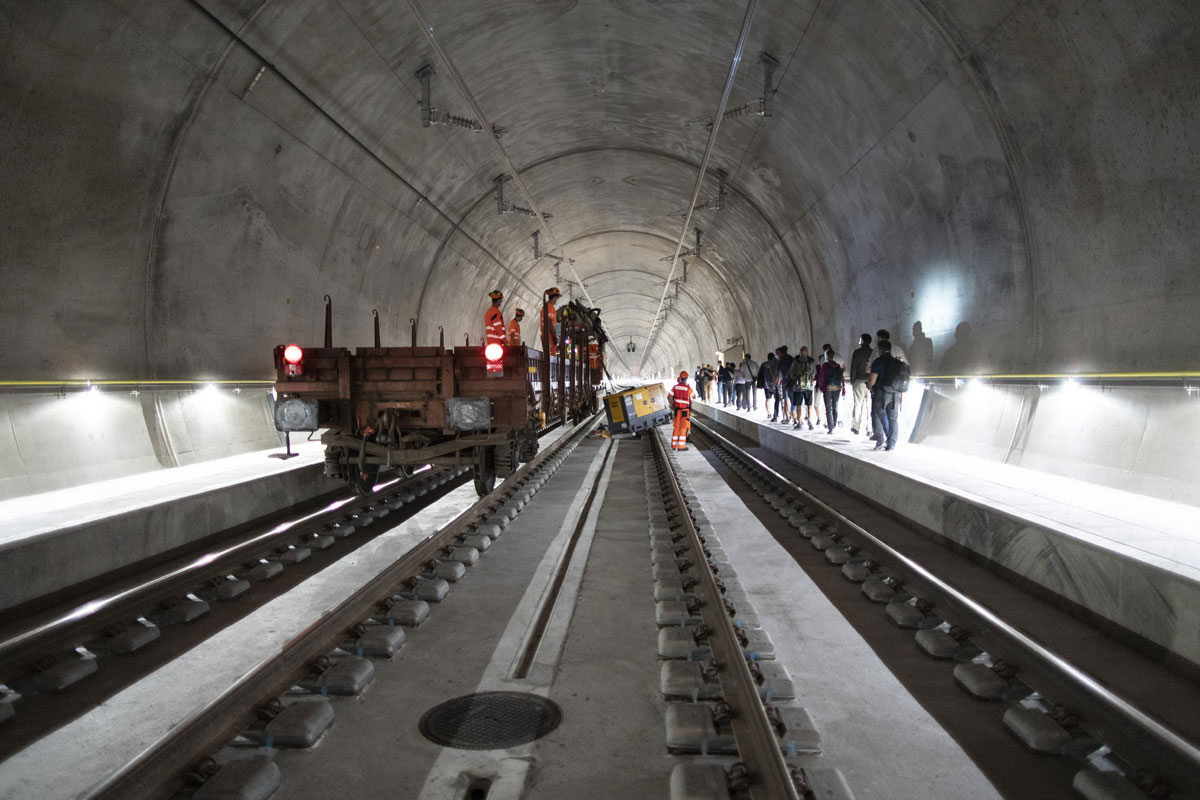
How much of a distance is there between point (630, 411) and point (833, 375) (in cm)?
631

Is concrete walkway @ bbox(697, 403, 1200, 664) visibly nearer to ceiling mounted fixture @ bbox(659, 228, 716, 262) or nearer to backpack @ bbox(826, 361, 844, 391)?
backpack @ bbox(826, 361, 844, 391)

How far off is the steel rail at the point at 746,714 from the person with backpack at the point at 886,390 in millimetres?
6664

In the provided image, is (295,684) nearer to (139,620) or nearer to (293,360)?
(139,620)

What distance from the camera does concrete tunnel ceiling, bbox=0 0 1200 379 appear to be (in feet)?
20.6

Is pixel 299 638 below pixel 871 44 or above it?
below

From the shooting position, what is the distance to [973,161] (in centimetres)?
839

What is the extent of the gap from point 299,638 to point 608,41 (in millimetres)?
10373

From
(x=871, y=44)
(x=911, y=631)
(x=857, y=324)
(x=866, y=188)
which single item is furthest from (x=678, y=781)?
(x=857, y=324)

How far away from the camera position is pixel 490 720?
126 inches

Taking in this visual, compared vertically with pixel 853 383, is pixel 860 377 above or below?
above

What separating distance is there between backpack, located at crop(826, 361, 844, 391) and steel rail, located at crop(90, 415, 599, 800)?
33.0ft

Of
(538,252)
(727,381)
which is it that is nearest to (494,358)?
(538,252)

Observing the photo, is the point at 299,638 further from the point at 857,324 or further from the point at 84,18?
the point at 857,324

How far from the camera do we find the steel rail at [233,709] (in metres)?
2.39
